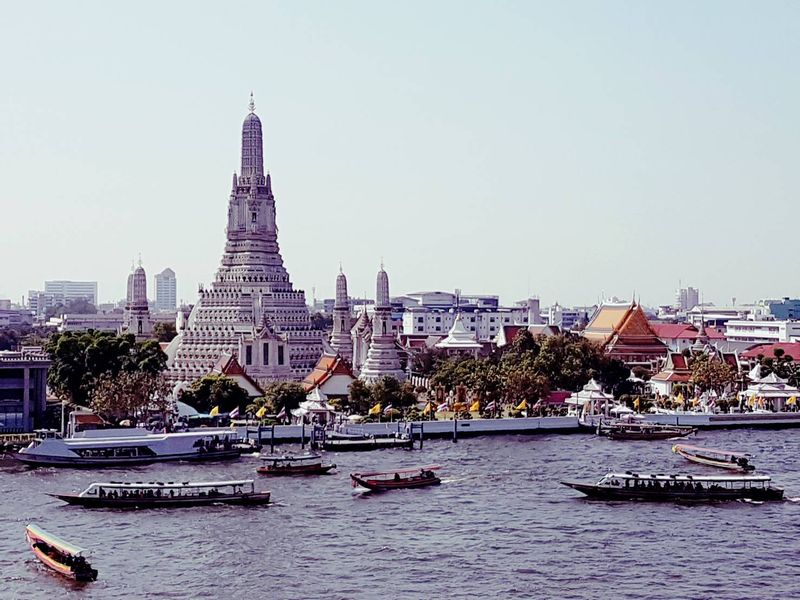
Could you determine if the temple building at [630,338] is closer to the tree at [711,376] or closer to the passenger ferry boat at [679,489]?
the tree at [711,376]

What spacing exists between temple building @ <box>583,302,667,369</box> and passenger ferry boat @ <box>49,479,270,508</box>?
6917 centimetres

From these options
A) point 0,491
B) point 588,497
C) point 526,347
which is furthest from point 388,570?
point 526,347

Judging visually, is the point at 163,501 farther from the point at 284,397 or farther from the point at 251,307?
the point at 251,307

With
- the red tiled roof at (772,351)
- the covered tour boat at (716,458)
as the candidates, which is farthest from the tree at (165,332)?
the covered tour boat at (716,458)

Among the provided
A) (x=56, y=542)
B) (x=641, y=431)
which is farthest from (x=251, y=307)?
(x=56, y=542)

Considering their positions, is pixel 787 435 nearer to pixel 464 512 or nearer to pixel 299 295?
pixel 464 512

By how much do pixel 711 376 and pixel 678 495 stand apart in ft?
142

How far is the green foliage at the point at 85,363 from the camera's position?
8969 cm

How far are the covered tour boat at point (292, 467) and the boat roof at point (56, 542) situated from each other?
19.2 metres

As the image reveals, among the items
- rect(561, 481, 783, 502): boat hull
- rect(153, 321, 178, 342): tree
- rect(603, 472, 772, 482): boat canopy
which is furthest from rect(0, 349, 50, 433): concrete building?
rect(153, 321, 178, 342): tree

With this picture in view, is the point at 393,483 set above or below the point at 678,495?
above

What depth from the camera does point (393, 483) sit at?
62.8m

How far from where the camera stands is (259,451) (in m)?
77.0

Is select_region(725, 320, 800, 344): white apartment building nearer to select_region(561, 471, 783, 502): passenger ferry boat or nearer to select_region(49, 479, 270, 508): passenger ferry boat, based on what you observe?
select_region(561, 471, 783, 502): passenger ferry boat
